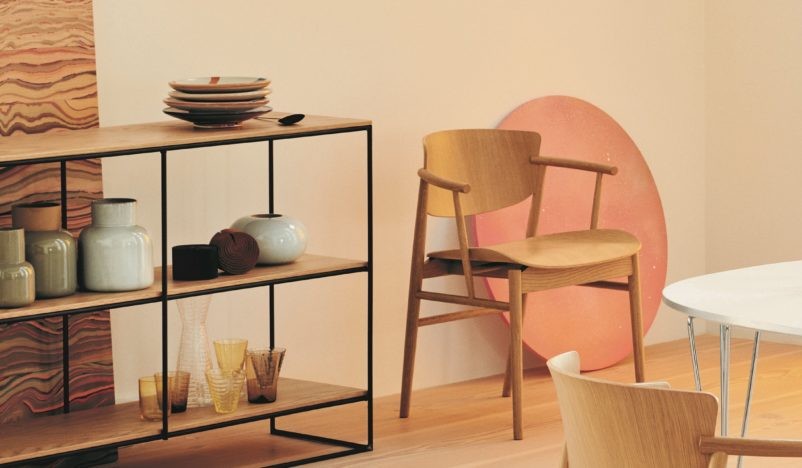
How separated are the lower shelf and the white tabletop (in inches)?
48.6

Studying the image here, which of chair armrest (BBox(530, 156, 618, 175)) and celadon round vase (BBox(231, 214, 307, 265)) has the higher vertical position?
chair armrest (BBox(530, 156, 618, 175))

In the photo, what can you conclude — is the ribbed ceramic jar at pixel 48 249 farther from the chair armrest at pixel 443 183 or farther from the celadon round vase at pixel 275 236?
the chair armrest at pixel 443 183

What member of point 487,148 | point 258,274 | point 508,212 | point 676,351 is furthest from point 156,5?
point 676,351

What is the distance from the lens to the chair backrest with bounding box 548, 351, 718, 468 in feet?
6.24

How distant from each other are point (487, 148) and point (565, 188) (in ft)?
1.87

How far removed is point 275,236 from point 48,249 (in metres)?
0.62

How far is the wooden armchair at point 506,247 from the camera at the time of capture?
12.3 feet

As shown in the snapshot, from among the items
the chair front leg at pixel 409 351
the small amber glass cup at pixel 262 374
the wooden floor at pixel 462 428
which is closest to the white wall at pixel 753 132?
the wooden floor at pixel 462 428

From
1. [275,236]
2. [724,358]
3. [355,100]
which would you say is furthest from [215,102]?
[724,358]

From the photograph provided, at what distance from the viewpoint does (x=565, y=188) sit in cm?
465

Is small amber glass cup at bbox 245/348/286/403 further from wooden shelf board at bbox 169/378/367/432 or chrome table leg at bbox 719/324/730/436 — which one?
chrome table leg at bbox 719/324/730/436

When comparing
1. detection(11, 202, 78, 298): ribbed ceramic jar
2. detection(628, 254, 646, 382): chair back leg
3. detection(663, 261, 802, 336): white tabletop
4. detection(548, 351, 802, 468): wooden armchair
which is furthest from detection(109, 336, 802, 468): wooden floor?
detection(548, 351, 802, 468): wooden armchair

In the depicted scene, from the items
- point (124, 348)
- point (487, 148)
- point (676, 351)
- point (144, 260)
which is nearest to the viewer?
point (144, 260)

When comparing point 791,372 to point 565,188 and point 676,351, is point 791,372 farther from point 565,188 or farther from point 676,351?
point 565,188
